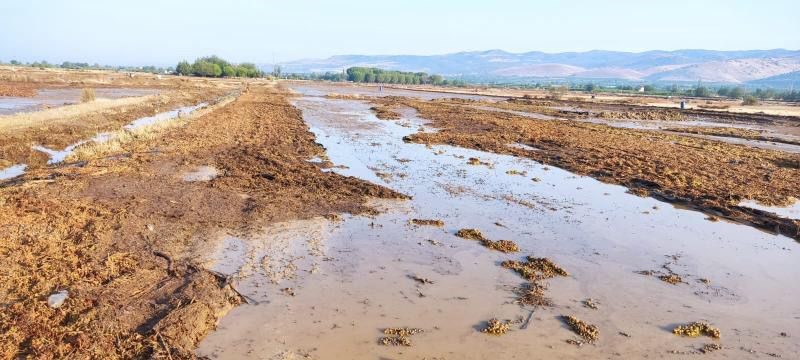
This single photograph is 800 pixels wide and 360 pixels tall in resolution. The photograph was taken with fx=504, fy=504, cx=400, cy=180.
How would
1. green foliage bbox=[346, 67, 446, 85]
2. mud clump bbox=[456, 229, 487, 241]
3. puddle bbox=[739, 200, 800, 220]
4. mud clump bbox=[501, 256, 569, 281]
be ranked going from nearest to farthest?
1. mud clump bbox=[501, 256, 569, 281]
2. mud clump bbox=[456, 229, 487, 241]
3. puddle bbox=[739, 200, 800, 220]
4. green foliage bbox=[346, 67, 446, 85]

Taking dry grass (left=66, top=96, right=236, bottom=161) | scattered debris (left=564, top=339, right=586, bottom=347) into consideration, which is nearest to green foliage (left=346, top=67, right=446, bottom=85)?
dry grass (left=66, top=96, right=236, bottom=161)

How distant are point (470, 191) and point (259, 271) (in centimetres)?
717

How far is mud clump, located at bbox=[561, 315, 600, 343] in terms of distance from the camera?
6096 millimetres

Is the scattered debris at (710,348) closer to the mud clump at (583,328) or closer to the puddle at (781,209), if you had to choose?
the mud clump at (583,328)

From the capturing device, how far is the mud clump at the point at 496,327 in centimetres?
609

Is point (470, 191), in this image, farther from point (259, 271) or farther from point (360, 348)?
point (360, 348)

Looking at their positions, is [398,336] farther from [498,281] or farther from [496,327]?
[498,281]

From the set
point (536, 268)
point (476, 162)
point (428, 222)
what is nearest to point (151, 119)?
point (476, 162)

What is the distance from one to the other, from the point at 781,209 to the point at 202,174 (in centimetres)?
1495

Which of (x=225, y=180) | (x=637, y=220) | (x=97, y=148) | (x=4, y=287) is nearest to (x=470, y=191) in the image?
(x=637, y=220)

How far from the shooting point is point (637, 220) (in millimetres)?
11414

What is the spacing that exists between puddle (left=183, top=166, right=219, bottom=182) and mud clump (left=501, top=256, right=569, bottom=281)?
8484mm

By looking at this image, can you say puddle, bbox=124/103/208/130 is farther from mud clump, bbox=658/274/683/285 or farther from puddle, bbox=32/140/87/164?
mud clump, bbox=658/274/683/285

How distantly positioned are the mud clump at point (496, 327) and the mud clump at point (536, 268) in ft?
5.47
